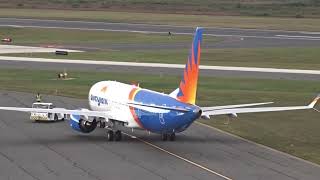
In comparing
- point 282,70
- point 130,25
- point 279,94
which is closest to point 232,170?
point 279,94

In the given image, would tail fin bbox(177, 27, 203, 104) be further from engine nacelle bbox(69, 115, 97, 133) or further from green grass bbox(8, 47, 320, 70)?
green grass bbox(8, 47, 320, 70)

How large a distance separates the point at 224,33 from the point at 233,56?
47.8 meters

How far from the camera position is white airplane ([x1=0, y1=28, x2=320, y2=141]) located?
51094 millimetres

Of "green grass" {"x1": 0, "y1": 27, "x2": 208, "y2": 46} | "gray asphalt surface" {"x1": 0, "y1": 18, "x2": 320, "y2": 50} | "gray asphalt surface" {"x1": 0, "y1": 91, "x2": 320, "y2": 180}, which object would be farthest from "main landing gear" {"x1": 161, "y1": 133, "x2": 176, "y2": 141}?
"green grass" {"x1": 0, "y1": 27, "x2": 208, "y2": 46}

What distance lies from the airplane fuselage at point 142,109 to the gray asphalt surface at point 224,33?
81.9m

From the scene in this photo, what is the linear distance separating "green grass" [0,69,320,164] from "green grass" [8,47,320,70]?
64.1 ft

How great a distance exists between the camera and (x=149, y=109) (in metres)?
53.5

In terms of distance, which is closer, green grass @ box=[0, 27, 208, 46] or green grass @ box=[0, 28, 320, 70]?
green grass @ box=[0, 28, 320, 70]

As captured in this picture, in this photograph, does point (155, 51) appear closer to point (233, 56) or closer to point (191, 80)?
point (233, 56)

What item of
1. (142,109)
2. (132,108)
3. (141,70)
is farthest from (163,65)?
(142,109)

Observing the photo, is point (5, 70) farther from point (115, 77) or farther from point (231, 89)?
point (231, 89)

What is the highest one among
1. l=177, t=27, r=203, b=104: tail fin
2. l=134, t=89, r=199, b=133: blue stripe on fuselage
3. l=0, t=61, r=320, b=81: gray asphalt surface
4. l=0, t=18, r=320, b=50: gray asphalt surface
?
l=177, t=27, r=203, b=104: tail fin

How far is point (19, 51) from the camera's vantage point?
134 m

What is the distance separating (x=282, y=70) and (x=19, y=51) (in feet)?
163
